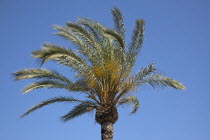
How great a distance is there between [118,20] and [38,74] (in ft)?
15.5

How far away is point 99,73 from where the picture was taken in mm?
15781

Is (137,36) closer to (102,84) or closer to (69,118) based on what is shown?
(102,84)

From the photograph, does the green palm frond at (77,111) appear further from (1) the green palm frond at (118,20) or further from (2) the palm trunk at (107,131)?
(1) the green palm frond at (118,20)

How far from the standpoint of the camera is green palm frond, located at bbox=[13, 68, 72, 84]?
15.6 m

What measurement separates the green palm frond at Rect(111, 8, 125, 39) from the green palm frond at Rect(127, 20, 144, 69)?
0.62 m

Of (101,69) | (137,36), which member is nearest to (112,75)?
(101,69)

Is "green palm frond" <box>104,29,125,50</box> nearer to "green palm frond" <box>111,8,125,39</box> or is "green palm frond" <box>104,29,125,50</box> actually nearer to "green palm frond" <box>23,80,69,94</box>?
"green palm frond" <box>111,8,125,39</box>

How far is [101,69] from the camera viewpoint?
15.8 meters

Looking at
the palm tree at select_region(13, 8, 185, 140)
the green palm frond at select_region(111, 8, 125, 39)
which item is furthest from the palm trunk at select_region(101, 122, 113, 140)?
the green palm frond at select_region(111, 8, 125, 39)

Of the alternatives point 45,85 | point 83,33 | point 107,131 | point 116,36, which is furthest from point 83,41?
point 107,131

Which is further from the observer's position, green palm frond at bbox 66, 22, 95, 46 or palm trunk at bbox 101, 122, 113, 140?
green palm frond at bbox 66, 22, 95, 46

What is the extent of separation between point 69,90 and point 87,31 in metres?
2.89

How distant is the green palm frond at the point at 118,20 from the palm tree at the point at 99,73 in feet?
0.93

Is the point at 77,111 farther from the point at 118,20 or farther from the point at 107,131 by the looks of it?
the point at 118,20
